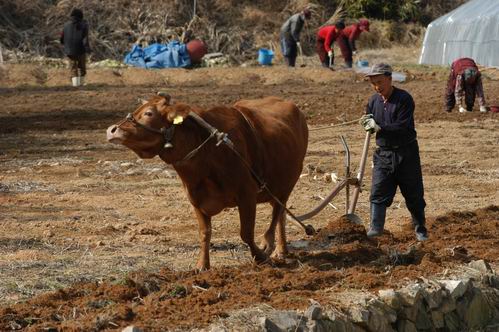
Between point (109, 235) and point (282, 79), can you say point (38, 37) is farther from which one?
point (109, 235)

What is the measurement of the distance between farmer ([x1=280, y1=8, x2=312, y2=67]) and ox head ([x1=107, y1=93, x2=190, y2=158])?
2316cm

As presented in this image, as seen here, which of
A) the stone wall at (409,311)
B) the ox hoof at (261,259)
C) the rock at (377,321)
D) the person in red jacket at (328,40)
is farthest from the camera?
the person in red jacket at (328,40)

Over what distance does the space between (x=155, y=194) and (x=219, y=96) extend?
38.4 feet

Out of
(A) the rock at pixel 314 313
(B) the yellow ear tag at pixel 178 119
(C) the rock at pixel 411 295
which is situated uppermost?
(B) the yellow ear tag at pixel 178 119

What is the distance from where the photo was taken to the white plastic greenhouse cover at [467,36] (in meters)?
31.7

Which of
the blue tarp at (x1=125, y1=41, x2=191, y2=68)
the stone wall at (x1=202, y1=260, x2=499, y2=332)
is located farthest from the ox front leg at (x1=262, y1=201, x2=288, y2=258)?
the blue tarp at (x1=125, y1=41, x2=191, y2=68)

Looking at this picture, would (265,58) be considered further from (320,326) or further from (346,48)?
(320,326)

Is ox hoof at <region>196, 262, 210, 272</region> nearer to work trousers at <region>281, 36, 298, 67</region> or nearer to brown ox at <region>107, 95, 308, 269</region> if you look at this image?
brown ox at <region>107, 95, 308, 269</region>

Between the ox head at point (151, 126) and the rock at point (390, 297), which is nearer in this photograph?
the rock at point (390, 297)

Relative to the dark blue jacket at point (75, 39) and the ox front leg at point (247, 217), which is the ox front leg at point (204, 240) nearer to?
the ox front leg at point (247, 217)

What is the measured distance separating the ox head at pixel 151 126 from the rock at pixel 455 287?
8.52ft

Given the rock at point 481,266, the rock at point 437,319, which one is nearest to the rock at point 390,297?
the rock at point 437,319

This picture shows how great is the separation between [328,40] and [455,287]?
2237cm

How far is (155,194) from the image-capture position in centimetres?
1423
